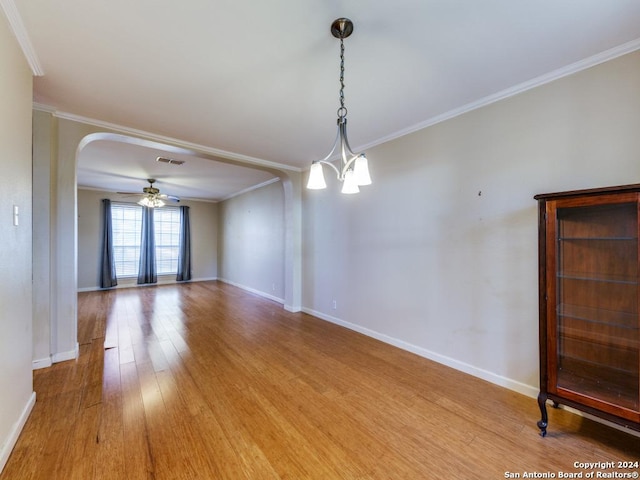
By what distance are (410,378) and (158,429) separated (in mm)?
2083

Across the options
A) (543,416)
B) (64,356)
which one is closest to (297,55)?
(543,416)

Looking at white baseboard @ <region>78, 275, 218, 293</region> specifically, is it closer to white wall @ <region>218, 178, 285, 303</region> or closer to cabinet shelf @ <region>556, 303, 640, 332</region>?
white wall @ <region>218, 178, 285, 303</region>

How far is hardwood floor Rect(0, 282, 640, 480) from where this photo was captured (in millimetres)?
1562

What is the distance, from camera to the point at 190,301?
5.66 metres

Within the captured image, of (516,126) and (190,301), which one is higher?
(516,126)

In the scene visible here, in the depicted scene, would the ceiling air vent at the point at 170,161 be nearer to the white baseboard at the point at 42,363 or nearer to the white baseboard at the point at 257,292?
the white baseboard at the point at 42,363

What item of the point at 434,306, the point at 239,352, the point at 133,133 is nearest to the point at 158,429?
the point at 239,352

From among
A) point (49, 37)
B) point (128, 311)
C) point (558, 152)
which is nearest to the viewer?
point (49, 37)

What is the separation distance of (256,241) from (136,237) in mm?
3685

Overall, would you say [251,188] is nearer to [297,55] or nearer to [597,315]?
[297,55]

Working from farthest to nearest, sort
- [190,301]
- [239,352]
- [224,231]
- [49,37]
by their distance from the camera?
[224,231] < [190,301] < [239,352] < [49,37]

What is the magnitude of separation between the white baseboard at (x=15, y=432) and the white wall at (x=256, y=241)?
3922 mm

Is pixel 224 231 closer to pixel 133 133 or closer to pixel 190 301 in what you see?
pixel 190 301

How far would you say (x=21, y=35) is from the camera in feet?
5.67
